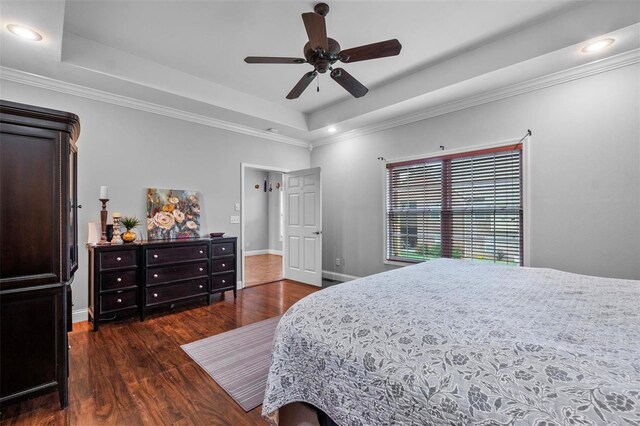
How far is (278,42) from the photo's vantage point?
9.52 feet

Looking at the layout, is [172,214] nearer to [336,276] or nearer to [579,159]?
[336,276]

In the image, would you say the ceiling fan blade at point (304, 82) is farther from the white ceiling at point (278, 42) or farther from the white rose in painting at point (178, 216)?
the white rose in painting at point (178, 216)

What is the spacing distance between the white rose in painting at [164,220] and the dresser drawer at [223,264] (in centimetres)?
80

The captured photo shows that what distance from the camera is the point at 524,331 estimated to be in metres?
1.11

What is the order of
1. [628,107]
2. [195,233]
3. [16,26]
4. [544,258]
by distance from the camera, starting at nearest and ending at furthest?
[16,26]
[628,107]
[544,258]
[195,233]

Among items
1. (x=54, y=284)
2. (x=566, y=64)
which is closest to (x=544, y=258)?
(x=566, y=64)

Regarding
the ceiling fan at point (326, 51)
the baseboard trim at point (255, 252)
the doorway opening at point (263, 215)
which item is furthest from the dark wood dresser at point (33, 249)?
the baseboard trim at point (255, 252)

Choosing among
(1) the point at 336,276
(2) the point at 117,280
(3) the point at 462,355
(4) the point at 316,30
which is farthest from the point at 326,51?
(1) the point at 336,276

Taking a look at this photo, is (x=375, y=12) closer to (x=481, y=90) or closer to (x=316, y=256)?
(x=481, y=90)

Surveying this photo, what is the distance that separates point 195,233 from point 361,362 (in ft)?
12.0

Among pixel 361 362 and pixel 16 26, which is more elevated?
pixel 16 26

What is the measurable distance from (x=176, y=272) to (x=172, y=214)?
0.89 m

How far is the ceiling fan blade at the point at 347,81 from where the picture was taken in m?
2.42

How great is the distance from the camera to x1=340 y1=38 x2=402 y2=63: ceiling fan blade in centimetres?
213
